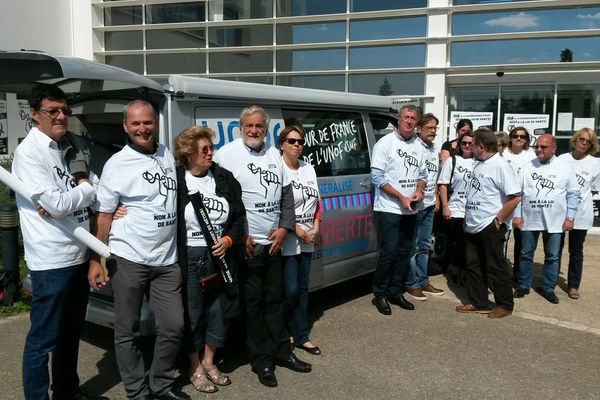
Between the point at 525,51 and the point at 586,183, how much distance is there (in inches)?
185

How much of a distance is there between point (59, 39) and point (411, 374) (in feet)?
36.8

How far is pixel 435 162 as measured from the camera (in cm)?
547

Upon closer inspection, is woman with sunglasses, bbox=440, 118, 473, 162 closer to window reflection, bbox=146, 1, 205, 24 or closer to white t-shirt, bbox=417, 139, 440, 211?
white t-shirt, bbox=417, 139, 440, 211

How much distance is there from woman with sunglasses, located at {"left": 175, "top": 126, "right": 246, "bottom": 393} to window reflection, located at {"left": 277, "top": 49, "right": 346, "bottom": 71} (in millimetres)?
8017

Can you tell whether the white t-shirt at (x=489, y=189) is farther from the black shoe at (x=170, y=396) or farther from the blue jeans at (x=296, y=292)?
the black shoe at (x=170, y=396)

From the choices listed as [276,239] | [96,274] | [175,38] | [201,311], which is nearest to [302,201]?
[276,239]

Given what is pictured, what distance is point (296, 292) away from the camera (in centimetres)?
404

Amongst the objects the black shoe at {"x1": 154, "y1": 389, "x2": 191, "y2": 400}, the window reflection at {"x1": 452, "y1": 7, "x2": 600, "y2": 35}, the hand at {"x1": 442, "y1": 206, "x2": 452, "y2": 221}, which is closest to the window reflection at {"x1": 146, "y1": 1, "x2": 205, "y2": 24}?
the window reflection at {"x1": 452, "y1": 7, "x2": 600, "y2": 35}

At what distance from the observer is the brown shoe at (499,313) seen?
521 centimetres

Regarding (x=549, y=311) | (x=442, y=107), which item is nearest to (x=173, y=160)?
(x=549, y=311)

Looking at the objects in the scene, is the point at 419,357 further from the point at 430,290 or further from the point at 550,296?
the point at 550,296

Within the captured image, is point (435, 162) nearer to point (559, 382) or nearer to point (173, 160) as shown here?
point (559, 382)

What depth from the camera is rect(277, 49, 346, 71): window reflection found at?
11.0m

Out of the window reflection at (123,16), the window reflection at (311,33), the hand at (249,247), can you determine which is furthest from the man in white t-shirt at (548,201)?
the window reflection at (123,16)
